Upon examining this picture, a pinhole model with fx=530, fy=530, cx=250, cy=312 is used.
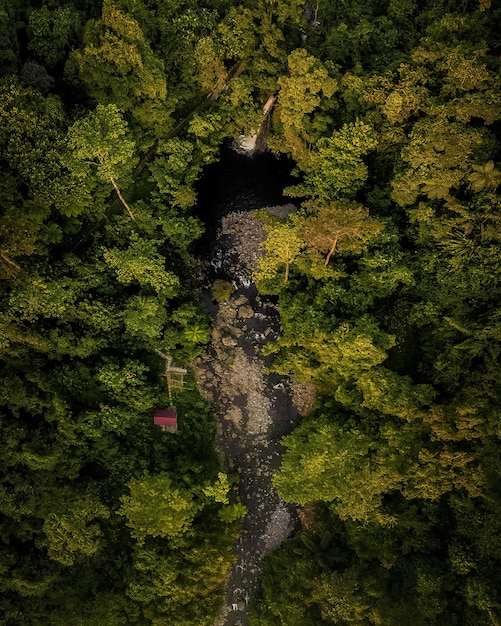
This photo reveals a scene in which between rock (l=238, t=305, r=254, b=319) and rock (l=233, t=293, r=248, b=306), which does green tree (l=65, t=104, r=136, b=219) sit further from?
rock (l=238, t=305, r=254, b=319)

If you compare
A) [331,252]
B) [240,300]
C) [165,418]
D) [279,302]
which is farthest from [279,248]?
[165,418]

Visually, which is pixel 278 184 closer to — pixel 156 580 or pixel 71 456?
pixel 71 456

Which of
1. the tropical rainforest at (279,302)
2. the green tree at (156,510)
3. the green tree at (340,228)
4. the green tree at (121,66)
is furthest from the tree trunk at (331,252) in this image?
the green tree at (156,510)

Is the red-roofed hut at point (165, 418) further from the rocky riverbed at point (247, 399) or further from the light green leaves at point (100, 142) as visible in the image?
the light green leaves at point (100, 142)

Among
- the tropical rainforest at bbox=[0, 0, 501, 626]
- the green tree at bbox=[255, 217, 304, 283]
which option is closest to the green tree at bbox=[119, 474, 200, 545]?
the tropical rainforest at bbox=[0, 0, 501, 626]

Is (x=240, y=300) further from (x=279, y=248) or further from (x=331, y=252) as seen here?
(x=331, y=252)


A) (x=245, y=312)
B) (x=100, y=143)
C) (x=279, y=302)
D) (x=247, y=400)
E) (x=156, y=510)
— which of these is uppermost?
(x=100, y=143)
